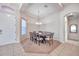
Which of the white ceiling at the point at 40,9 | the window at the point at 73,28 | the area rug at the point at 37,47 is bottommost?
the area rug at the point at 37,47

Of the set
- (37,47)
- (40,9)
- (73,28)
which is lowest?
(37,47)

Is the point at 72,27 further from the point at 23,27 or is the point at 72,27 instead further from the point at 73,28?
the point at 23,27

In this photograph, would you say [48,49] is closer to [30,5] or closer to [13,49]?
[13,49]

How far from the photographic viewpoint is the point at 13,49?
6.06 ft

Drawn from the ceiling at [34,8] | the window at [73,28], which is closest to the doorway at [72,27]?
the window at [73,28]

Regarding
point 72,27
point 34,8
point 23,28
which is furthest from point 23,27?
point 72,27

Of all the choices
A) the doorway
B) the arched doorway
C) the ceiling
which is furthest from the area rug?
the ceiling

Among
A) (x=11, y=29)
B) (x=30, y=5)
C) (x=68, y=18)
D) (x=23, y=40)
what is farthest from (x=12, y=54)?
(x=68, y=18)

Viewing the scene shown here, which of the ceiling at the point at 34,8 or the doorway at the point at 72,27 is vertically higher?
the ceiling at the point at 34,8

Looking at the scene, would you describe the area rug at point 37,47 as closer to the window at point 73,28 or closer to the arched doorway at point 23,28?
the arched doorway at point 23,28

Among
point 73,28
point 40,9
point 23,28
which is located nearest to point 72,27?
point 73,28

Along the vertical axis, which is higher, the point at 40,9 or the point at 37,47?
the point at 40,9

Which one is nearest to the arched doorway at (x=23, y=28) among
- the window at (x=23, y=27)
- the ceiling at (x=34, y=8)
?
the window at (x=23, y=27)

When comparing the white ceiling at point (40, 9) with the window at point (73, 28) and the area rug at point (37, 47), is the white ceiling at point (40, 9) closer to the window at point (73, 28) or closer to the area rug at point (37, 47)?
the window at point (73, 28)
